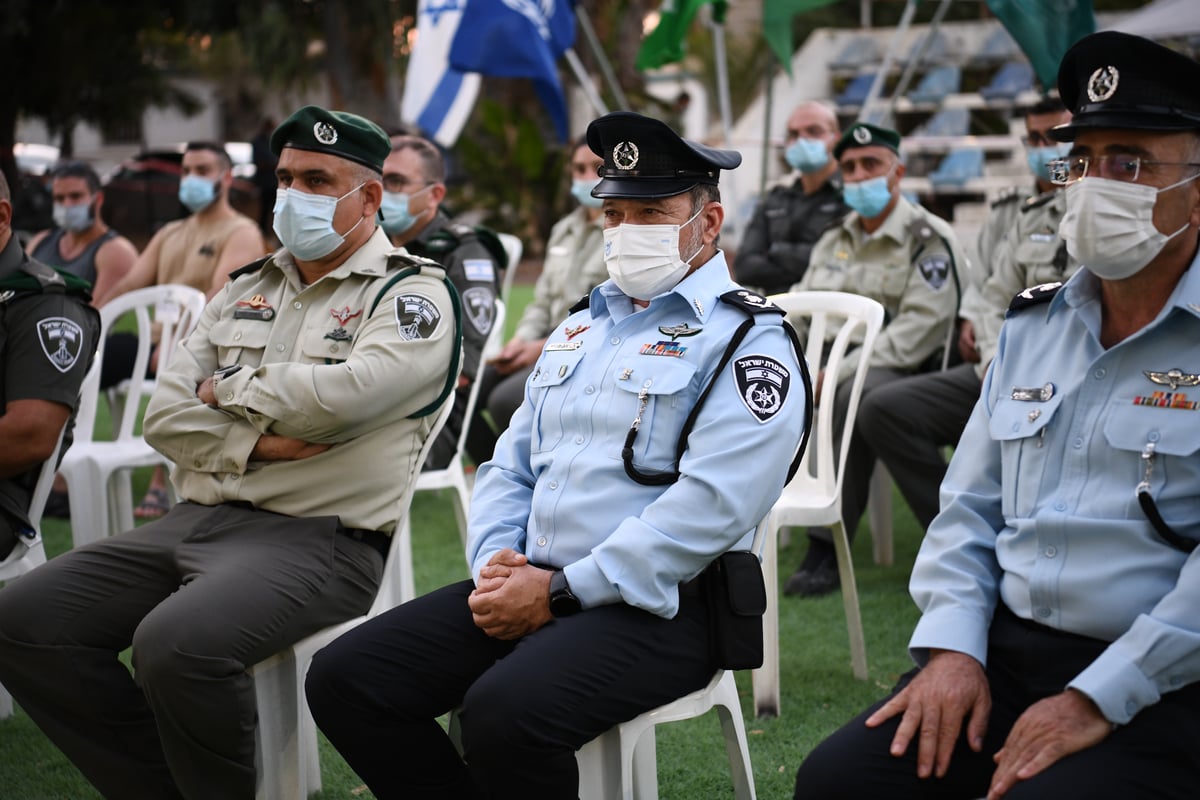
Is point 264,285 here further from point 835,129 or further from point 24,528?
point 835,129

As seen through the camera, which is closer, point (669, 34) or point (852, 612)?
point (852, 612)

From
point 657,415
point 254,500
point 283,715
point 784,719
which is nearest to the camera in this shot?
point 657,415

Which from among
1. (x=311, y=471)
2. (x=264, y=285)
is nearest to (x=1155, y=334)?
(x=311, y=471)

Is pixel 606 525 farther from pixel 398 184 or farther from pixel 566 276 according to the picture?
pixel 566 276

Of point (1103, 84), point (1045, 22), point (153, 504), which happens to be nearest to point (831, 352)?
point (1103, 84)

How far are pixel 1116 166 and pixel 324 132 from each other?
2.02 meters

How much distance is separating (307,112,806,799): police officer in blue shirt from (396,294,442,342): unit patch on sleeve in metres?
0.47

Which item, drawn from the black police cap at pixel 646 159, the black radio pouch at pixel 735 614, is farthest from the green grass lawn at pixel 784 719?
the black police cap at pixel 646 159

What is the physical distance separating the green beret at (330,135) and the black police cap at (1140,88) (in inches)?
75.2

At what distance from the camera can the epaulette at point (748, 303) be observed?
102 inches

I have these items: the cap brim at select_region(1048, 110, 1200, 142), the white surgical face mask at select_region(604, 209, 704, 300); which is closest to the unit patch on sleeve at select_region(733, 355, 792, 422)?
the white surgical face mask at select_region(604, 209, 704, 300)

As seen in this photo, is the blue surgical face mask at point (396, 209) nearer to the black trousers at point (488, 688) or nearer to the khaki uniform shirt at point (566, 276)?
the khaki uniform shirt at point (566, 276)

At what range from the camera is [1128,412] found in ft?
6.53

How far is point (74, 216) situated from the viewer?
6641mm
